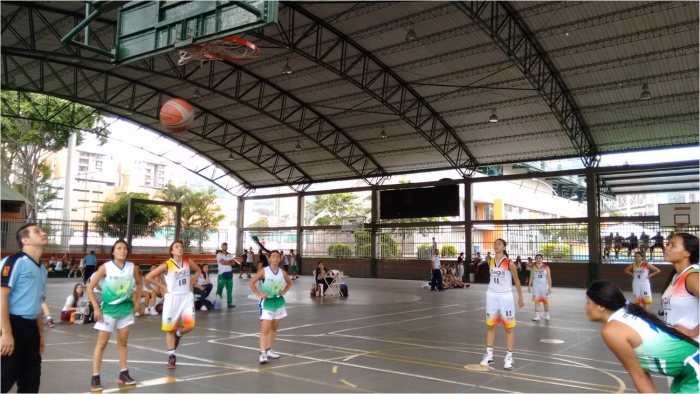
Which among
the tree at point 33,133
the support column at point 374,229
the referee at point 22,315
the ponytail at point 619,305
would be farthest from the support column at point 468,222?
the ponytail at point 619,305

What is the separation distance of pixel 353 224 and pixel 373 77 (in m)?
A: 14.9

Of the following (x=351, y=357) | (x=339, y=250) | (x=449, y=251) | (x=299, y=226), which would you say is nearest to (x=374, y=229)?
(x=339, y=250)

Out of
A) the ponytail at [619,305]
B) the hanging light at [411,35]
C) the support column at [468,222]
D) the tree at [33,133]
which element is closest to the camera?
the ponytail at [619,305]

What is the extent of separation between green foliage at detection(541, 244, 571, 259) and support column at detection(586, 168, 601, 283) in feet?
5.37

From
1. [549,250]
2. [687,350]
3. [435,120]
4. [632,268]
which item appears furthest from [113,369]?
[549,250]

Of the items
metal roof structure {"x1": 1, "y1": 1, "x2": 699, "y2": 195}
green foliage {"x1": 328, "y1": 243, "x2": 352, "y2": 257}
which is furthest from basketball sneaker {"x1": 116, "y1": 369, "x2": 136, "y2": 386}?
green foliage {"x1": 328, "y1": 243, "x2": 352, "y2": 257}

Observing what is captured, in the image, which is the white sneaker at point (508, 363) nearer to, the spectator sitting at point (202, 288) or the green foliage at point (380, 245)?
the spectator sitting at point (202, 288)

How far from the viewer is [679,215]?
94.3 ft

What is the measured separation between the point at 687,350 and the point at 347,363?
6.48 meters

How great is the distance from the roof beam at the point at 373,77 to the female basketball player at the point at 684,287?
65.7 feet

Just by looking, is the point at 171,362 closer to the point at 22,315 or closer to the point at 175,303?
the point at 175,303

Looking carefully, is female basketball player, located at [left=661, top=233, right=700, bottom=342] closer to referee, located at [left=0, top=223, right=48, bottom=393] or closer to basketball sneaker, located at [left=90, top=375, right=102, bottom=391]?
referee, located at [left=0, top=223, right=48, bottom=393]

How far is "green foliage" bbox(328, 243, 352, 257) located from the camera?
1741 inches

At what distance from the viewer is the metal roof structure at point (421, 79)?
23.4m
